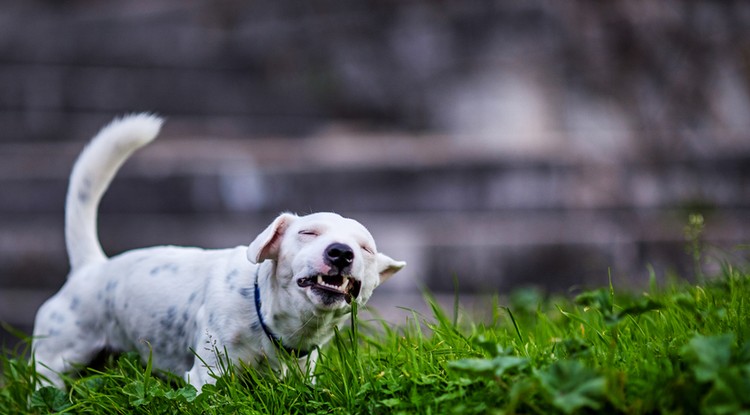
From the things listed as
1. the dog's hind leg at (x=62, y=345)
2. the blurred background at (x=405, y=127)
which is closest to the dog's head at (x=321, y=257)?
the dog's hind leg at (x=62, y=345)

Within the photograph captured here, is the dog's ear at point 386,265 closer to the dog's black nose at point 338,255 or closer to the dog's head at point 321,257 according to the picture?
the dog's head at point 321,257

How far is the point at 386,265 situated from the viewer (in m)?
3.08

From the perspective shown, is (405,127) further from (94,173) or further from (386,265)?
(386,265)

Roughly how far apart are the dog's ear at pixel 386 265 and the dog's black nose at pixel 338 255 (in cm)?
32

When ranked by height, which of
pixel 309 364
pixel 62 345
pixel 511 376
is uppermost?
pixel 511 376

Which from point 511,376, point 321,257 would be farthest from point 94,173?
point 511,376

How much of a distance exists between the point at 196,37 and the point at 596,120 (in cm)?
370

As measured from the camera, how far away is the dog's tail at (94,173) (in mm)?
3777

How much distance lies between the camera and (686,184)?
7438 mm

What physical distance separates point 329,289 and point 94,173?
168cm

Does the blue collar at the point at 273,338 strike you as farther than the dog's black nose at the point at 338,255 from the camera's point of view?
Yes

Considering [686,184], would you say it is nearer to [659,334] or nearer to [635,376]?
[659,334]

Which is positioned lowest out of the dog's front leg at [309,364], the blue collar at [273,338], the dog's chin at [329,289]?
the dog's front leg at [309,364]

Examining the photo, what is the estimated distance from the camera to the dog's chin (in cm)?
273
